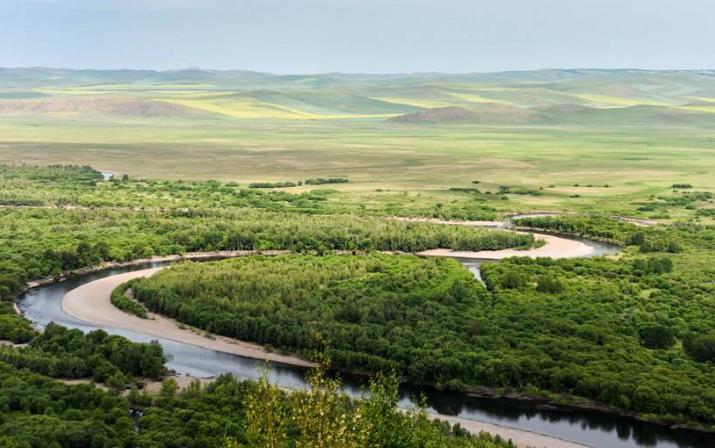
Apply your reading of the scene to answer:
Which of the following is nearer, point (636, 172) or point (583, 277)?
point (583, 277)

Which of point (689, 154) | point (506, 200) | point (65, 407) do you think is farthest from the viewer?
point (689, 154)

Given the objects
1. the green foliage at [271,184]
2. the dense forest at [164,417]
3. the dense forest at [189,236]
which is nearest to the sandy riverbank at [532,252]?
the dense forest at [189,236]

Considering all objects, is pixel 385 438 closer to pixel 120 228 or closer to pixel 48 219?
pixel 120 228

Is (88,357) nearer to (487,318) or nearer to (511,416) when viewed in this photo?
(511,416)

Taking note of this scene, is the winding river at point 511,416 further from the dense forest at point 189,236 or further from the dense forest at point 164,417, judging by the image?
the dense forest at point 189,236

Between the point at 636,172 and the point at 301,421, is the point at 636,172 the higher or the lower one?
the lower one

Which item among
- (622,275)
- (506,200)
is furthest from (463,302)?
(506,200)

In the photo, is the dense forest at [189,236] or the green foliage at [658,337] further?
the dense forest at [189,236]
